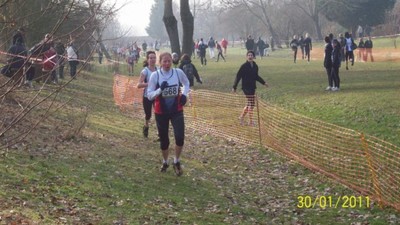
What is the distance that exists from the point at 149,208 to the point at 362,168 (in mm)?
3448

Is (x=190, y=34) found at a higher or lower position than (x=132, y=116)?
higher

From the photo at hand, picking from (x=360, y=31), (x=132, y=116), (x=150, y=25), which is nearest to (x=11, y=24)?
(x=132, y=116)

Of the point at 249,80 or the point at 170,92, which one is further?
the point at 249,80

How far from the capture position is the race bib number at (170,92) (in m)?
9.12

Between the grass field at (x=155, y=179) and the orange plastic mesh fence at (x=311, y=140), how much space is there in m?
0.28

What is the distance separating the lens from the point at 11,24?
16.6 ft

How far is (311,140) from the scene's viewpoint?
38.0ft

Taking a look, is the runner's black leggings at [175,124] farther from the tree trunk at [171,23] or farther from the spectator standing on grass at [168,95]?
the tree trunk at [171,23]

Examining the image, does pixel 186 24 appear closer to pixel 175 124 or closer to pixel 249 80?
Result: pixel 249 80

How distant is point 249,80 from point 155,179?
17.7ft

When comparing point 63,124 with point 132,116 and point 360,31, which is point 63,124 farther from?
point 360,31

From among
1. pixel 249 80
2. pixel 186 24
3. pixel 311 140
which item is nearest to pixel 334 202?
pixel 311 140

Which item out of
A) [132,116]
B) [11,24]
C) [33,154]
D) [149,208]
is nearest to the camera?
[11,24]

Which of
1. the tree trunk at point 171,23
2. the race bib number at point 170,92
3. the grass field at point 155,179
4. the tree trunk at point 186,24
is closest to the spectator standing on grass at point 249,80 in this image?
the grass field at point 155,179
